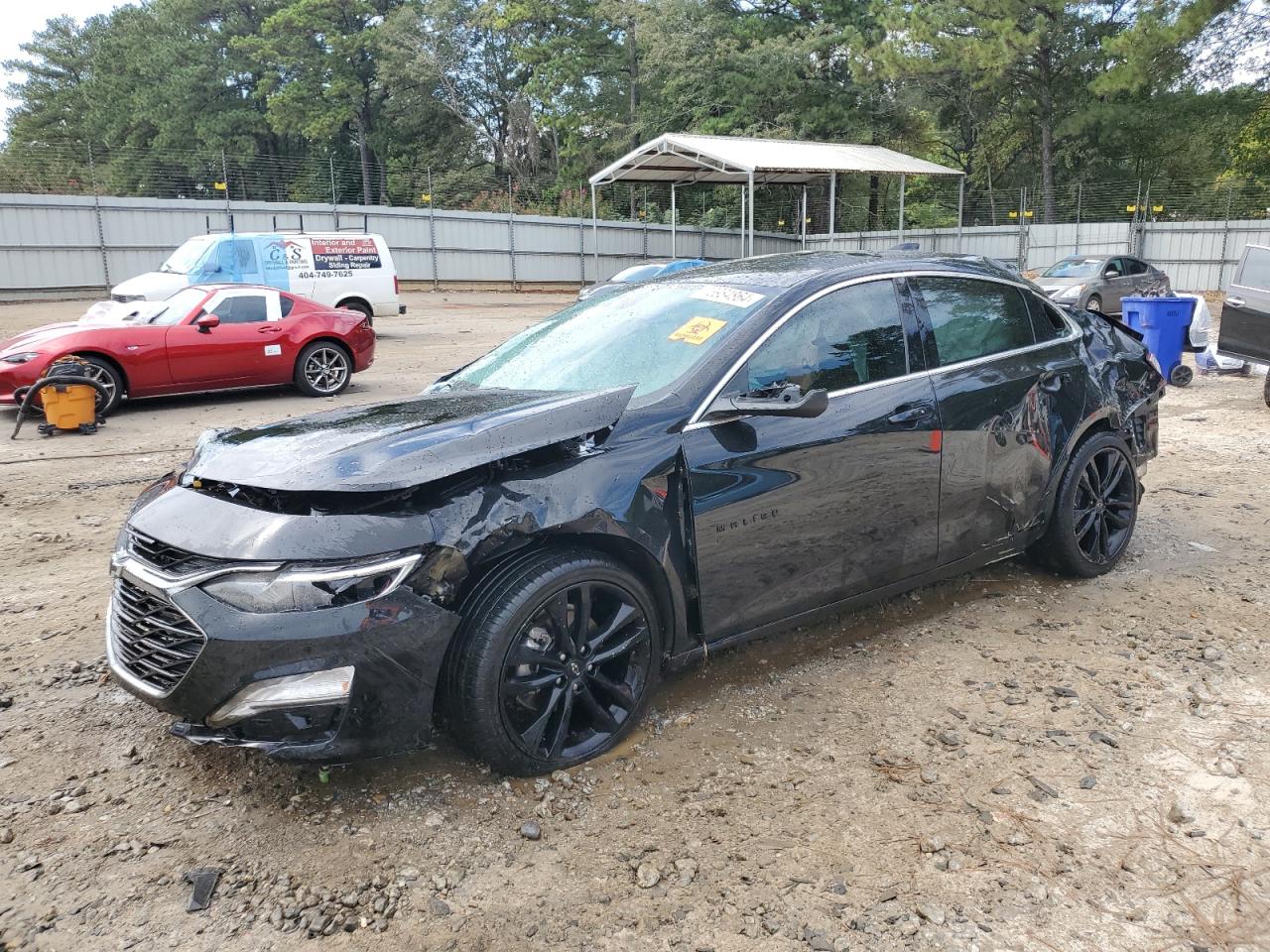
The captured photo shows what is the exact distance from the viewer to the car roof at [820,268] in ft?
12.6

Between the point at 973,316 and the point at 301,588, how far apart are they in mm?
3093

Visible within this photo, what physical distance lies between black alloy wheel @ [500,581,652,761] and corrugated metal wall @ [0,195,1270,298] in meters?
25.5

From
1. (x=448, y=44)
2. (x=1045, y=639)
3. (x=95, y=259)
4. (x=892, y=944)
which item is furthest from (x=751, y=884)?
(x=448, y=44)

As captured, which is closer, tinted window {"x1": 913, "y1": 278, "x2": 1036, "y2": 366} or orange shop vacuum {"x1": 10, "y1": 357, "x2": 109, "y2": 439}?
tinted window {"x1": 913, "y1": 278, "x2": 1036, "y2": 366}

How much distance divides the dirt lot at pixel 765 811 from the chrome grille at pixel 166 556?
2.47 ft

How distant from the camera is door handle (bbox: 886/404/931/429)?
12.4 ft

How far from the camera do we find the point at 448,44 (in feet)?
145

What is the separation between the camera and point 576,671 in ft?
9.91

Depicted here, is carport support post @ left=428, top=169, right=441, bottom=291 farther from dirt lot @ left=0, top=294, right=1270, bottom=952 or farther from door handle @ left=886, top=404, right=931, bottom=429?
door handle @ left=886, top=404, right=931, bottom=429

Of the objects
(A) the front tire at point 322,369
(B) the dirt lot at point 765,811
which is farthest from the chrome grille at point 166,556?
(A) the front tire at point 322,369

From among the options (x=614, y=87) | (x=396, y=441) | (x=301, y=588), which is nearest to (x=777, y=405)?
(x=396, y=441)

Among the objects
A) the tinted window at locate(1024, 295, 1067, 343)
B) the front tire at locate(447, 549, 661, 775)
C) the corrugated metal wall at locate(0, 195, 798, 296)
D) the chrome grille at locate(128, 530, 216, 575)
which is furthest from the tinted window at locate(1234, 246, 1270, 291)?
the corrugated metal wall at locate(0, 195, 798, 296)

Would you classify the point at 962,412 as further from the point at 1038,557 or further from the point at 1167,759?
the point at 1167,759

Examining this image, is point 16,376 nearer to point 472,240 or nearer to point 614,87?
point 472,240
